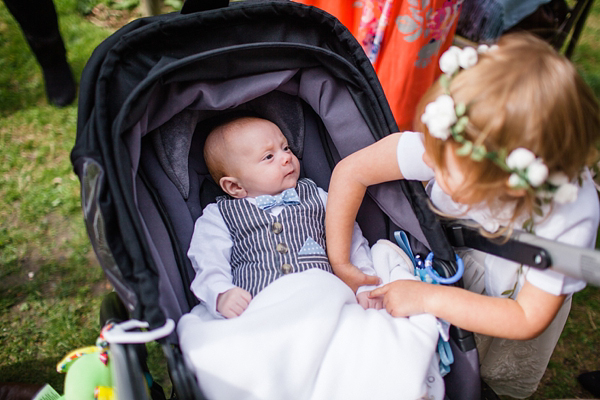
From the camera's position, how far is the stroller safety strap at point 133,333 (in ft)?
3.06

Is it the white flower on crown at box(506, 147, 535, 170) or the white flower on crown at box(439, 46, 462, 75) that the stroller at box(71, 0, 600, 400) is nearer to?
the white flower on crown at box(506, 147, 535, 170)

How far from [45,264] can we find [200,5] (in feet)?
4.72

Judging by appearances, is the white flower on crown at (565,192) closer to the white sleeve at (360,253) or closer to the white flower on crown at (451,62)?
the white flower on crown at (451,62)

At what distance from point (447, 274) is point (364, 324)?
29cm

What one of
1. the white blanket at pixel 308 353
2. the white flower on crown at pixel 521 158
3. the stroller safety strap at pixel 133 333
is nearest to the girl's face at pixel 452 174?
the white flower on crown at pixel 521 158

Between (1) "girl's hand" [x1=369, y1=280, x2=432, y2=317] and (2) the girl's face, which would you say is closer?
(2) the girl's face

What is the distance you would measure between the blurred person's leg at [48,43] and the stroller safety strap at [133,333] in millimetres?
2055

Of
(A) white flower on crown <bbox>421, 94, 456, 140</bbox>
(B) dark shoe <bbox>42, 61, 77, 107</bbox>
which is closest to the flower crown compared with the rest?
(A) white flower on crown <bbox>421, 94, 456, 140</bbox>

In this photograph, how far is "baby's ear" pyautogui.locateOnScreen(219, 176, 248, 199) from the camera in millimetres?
1570

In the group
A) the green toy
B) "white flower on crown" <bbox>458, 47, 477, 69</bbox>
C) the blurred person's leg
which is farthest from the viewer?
the blurred person's leg

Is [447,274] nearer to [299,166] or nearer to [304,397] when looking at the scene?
[304,397]

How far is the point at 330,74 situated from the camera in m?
1.44

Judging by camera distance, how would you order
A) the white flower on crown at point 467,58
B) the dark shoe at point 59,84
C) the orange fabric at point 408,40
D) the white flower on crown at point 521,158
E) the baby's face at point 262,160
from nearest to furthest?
the white flower on crown at point 521,158 → the white flower on crown at point 467,58 → the baby's face at point 262,160 → the orange fabric at point 408,40 → the dark shoe at point 59,84

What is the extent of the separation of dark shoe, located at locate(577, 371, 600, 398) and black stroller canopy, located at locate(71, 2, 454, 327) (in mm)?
1118
